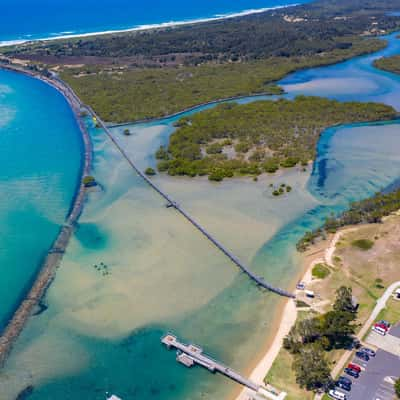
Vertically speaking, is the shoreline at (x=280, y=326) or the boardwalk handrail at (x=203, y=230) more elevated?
the boardwalk handrail at (x=203, y=230)

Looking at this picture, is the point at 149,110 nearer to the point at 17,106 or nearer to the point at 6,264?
the point at 17,106

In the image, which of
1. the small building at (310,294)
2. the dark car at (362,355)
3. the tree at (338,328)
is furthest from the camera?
the small building at (310,294)

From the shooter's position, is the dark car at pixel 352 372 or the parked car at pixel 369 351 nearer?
the dark car at pixel 352 372

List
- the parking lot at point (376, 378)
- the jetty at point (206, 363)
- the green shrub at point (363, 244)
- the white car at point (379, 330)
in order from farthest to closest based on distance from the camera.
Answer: the green shrub at point (363, 244), the white car at point (379, 330), the jetty at point (206, 363), the parking lot at point (376, 378)

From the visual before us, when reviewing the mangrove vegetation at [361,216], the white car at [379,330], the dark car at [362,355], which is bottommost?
the dark car at [362,355]

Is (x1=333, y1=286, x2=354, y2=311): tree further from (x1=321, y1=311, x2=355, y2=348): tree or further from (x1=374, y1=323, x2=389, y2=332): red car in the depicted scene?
(x1=374, y1=323, x2=389, y2=332): red car

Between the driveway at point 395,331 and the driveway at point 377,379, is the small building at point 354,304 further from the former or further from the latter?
the driveway at point 377,379

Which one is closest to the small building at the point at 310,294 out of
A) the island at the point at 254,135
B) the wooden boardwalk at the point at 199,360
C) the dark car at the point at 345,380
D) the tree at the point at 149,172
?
the dark car at the point at 345,380
